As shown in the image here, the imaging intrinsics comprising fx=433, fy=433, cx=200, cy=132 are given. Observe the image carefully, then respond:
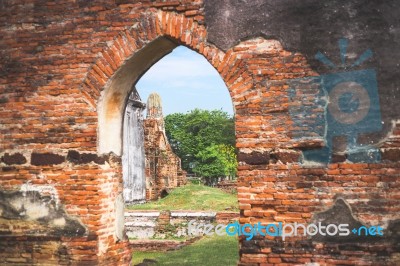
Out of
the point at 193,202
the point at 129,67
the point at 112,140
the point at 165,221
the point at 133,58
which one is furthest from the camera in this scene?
the point at 193,202

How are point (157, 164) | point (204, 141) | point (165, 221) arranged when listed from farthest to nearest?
point (204, 141) < point (157, 164) < point (165, 221)

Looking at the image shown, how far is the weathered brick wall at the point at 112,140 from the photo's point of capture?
14.7 ft

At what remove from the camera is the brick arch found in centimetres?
493

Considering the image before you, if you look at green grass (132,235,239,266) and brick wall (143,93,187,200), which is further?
brick wall (143,93,187,200)

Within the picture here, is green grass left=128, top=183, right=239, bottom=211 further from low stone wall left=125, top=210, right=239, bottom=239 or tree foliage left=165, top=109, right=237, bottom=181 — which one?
tree foliage left=165, top=109, right=237, bottom=181

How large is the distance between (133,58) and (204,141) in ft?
128

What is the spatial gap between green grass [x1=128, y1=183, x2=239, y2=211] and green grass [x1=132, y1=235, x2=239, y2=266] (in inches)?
189

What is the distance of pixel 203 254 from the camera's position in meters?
8.48

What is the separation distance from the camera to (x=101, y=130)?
17.3 ft

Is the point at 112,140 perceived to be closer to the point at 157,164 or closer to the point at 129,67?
the point at 129,67

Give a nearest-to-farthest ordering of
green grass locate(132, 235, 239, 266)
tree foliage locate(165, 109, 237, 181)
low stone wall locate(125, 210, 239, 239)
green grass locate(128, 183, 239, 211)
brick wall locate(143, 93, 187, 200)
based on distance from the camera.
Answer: green grass locate(132, 235, 239, 266) < low stone wall locate(125, 210, 239, 239) < green grass locate(128, 183, 239, 211) < brick wall locate(143, 93, 187, 200) < tree foliage locate(165, 109, 237, 181)

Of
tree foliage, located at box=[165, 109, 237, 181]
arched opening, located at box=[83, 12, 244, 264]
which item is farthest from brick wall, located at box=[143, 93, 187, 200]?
arched opening, located at box=[83, 12, 244, 264]

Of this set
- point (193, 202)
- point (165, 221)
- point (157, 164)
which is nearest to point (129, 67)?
point (165, 221)

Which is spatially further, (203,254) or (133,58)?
(203,254)
